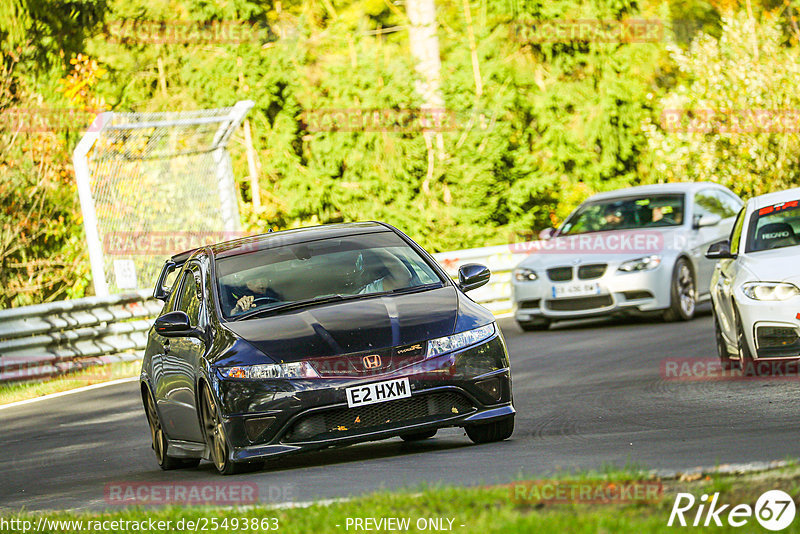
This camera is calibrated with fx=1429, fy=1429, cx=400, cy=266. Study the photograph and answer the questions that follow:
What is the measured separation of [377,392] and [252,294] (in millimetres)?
1387

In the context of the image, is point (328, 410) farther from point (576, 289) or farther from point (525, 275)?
point (525, 275)

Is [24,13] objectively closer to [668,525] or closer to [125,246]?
[125,246]

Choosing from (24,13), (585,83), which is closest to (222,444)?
(24,13)

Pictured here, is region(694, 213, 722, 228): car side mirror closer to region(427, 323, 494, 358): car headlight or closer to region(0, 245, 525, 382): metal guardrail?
region(0, 245, 525, 382): metal guardrail

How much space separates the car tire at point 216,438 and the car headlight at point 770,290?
14.0ft

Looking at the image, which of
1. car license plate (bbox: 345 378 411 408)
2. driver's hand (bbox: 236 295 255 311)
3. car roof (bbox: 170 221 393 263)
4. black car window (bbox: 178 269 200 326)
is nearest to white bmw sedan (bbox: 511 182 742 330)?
car roof (bbox: 170 221 393 263)

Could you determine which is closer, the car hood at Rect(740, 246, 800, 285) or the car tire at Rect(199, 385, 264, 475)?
the car tire at Rect(199, 385, 264, 475)

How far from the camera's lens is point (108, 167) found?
20.6 meters

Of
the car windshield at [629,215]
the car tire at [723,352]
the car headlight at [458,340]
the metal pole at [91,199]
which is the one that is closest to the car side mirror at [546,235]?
the car windshield at [629,215]

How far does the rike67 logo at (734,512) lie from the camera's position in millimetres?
5137

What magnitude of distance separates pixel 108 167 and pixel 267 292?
1203 cm

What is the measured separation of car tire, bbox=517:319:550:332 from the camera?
17.9m

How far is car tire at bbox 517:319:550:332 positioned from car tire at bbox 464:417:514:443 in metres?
8.93

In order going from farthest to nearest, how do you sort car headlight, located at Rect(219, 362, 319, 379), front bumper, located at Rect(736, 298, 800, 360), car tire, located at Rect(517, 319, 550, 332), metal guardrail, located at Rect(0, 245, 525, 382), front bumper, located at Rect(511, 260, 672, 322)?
car tire, located at Rect(517, 319, 550, 332)
metal guardrail, located at Rect(0, 245, 525, 382)
front bumper, located at Rect(511, 260, 672, 322)
front bumper, located at Rect(736, 298, 800, 360)
car headlight, located at Rect(219, 362, 319, 379)
